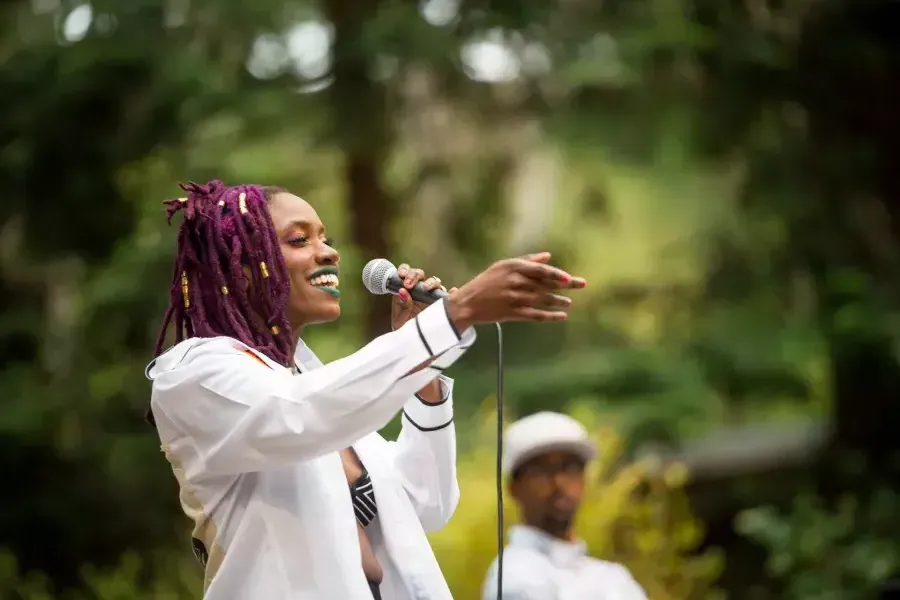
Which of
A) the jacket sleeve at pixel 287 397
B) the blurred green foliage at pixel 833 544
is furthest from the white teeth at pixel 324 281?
the blurred green foliage at pixel 833 544

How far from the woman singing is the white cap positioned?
1.44m

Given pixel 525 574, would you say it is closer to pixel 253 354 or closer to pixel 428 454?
pixel 428 454

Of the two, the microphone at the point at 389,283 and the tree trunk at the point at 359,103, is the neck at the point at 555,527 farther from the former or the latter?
the tree trunk at the point at 359,103

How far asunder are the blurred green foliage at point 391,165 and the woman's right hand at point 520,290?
4.62 meters

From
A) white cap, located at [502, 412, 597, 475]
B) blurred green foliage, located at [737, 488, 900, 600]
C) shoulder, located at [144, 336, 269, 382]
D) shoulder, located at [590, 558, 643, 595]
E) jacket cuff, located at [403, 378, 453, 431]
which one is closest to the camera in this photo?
shoulder, located at [144, 336, 269, 382]

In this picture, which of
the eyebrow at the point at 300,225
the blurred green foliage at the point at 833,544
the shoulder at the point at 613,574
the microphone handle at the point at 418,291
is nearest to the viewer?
the microphone handle at the point at 418,291

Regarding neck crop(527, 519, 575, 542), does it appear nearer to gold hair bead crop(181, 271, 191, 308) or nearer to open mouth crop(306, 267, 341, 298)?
open mouth crop(306, 267, 341, 298)

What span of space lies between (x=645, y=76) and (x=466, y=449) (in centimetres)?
226

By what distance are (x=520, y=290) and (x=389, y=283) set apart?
39 cm

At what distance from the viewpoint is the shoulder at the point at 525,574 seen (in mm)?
3516

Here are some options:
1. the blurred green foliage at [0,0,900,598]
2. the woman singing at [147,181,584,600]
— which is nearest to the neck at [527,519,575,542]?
the woman singing at [147,181,584,600]

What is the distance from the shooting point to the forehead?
7.09ft

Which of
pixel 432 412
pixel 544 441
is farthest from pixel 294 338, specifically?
pixel 544 441

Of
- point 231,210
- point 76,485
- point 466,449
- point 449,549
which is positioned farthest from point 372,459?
point 76,485
